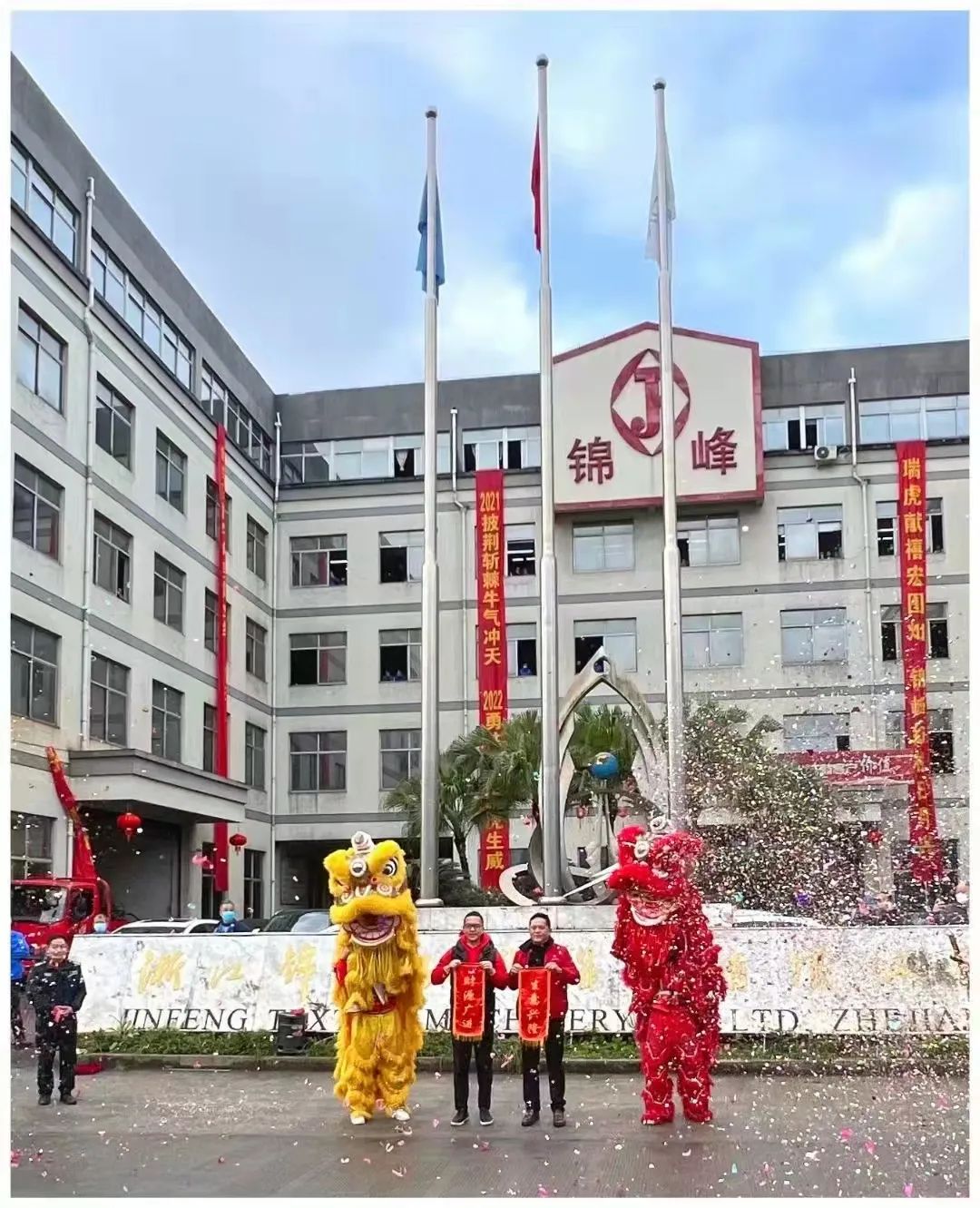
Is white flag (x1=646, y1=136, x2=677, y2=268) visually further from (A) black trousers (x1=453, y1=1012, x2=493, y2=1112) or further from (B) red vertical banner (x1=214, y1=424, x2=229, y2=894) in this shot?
(B) red vertical banner (x1=214, y1=424, x2=229, y2=894)

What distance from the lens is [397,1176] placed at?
7719mm

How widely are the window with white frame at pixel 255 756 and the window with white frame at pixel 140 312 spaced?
8.80m

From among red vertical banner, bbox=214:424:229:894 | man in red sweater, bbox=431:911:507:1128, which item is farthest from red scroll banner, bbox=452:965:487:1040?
red vertical banner, bbox=214:424:229:894

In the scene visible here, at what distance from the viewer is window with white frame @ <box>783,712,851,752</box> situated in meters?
31.3

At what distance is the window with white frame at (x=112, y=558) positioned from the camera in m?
26.8

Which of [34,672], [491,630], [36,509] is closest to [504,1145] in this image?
[34,672]

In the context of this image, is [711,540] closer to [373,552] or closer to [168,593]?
[373,552]

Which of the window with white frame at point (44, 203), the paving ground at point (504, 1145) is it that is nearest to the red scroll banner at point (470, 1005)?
the paving ground at point (504, 1145)

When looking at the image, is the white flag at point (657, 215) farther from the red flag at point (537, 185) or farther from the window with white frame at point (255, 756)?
the window with white frame at point (255, 756)

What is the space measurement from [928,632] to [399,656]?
12903 millimetres

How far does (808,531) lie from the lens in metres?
34.2

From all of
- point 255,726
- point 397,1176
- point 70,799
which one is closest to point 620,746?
point 70,799

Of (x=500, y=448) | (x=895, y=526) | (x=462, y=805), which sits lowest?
(x=462, y=805)

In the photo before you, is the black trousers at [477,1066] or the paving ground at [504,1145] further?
the black trousers at [477,1066]
